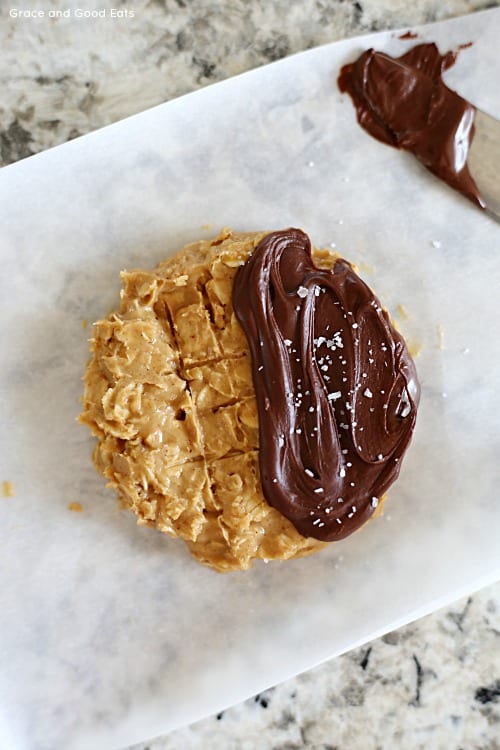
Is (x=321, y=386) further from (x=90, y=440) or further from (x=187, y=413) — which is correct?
(x=90, y=440)

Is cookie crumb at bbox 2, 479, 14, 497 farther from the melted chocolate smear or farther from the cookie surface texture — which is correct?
the melted chocolate smear

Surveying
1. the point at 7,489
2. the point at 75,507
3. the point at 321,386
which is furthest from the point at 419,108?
the point at 7,489

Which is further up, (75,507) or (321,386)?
(321,386)

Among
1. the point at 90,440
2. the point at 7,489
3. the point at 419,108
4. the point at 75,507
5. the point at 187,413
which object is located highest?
the point at 419,108

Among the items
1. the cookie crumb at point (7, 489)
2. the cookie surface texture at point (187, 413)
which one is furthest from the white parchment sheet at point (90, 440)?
the cookie surface texture at point (187, 413)

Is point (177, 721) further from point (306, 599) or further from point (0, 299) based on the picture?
point (0, 299)

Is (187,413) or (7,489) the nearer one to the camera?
(187,413)

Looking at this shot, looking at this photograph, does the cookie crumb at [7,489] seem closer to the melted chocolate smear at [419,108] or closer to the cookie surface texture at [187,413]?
the cookie surface texture at [187,413]
